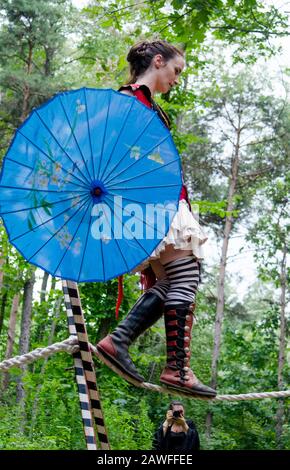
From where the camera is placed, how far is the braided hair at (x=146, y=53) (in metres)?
2.44

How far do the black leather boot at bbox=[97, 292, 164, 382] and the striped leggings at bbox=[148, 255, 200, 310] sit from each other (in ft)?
0.16

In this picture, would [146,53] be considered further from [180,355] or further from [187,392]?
[187,392]

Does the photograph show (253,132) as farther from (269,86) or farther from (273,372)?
(273,372)

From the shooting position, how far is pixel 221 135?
1370 cm

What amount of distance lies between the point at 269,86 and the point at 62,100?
1181cm

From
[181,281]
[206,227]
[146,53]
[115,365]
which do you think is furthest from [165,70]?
[206,227]

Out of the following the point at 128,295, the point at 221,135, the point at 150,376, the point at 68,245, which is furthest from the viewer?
the point at 221,135

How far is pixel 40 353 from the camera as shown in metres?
2.09

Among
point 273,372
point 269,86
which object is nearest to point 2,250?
point 273,372

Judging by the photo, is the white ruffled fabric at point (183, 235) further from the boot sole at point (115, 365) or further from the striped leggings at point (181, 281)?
the boot sole at point (115, 365)

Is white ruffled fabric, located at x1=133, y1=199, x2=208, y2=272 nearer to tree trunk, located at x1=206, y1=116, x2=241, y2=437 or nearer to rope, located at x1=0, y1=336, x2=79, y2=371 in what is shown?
rope, located at x1=0, y1=336, x2=79, y2=371

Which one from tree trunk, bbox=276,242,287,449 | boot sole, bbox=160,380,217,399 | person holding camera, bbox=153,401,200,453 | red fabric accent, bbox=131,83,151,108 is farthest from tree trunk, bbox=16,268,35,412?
red fabric accent, bbox=131,83,151,108

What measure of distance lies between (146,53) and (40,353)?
1.13 meters

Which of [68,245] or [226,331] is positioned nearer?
[68,245]
